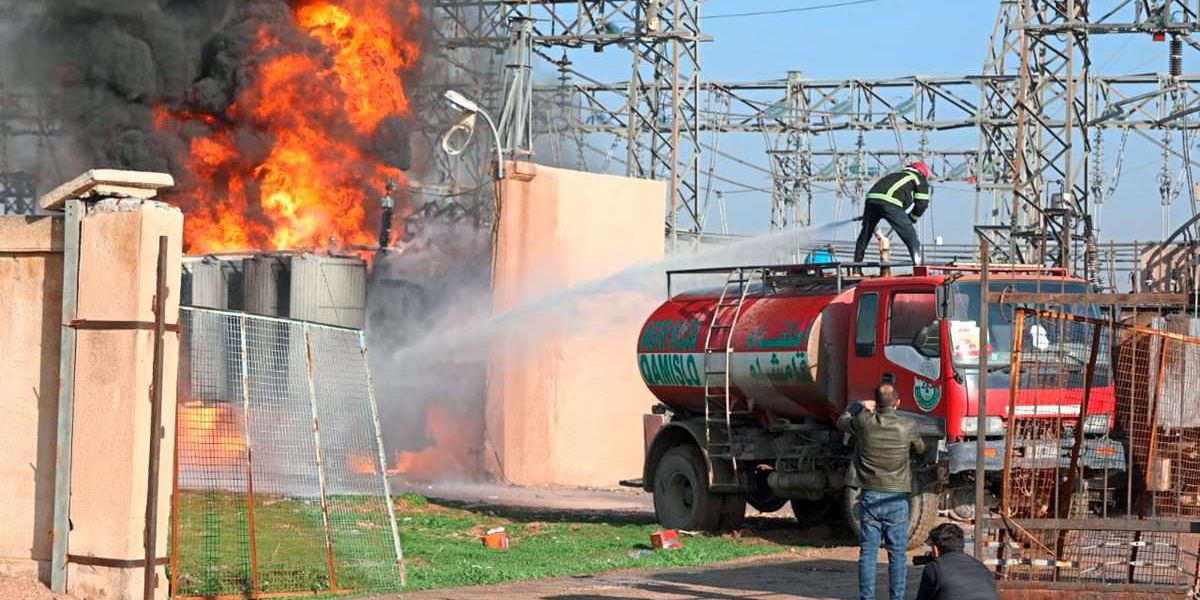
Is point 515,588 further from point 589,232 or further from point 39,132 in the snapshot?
point 39,132

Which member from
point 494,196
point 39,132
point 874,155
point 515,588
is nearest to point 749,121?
point 874,155

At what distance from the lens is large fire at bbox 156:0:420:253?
34.8 meters

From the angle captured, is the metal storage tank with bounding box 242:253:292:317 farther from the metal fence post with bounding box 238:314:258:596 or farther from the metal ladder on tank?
the metal fence post with bounding box 238:314:258:596

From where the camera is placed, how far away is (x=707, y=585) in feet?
47.2

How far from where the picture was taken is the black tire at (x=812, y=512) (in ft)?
67.5

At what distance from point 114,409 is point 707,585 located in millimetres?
5165

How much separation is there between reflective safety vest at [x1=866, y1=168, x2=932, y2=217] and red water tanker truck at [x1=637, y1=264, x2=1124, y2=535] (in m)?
0.95

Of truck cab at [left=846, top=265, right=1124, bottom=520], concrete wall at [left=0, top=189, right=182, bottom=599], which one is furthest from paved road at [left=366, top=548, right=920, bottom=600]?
concrete wall at [left=0, top=189, right=182, bottom=599]

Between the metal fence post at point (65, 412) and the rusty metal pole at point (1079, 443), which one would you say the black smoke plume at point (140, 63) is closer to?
the metal fence post at point (65, 412)

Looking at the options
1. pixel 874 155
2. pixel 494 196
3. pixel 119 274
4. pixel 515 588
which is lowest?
pixel 515 588

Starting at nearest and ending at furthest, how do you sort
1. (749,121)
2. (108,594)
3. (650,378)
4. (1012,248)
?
(108,594) → (650,378) → (1012,248) → (749,121)

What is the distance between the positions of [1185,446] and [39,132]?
29502 millimetres

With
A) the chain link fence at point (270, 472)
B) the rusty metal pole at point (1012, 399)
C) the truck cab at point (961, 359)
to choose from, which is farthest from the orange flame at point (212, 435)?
the truck cab at point (961, 359)

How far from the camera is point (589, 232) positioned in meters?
28.0
